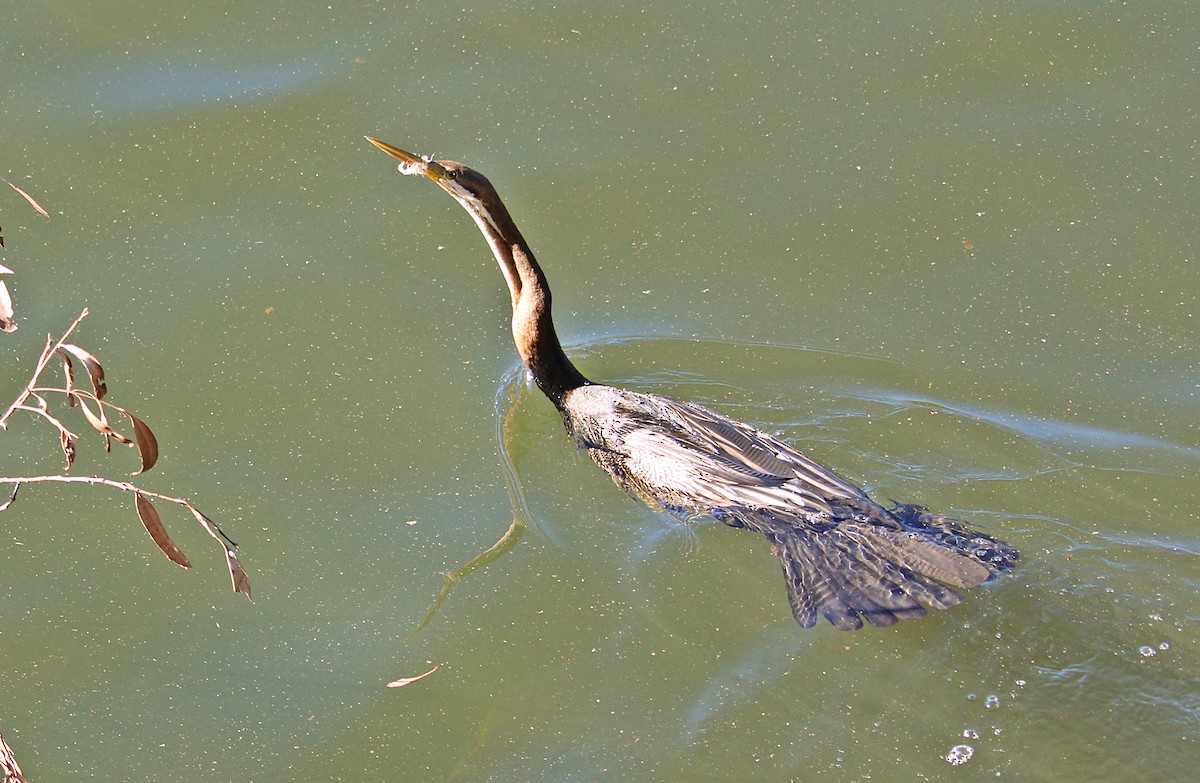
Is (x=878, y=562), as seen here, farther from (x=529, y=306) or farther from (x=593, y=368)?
(x=529, y=306)

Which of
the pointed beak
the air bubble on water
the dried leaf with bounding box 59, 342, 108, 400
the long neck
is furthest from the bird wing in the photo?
the dried leaf with bounding box 59, 342, 108, 400

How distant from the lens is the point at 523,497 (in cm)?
476

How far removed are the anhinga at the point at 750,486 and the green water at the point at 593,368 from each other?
0.11 meters

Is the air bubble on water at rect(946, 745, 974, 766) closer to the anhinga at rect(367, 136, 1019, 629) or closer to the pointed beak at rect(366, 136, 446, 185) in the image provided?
the anhinga at rect(367, 136, 1019, 629)

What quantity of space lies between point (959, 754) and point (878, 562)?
0.68 metres

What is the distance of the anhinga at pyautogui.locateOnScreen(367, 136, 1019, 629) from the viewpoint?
4320mm

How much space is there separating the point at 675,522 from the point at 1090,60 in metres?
2.96

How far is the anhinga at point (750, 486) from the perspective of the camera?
4.32 metres

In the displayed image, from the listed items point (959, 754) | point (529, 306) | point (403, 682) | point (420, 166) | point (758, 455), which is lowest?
point (403, 682)

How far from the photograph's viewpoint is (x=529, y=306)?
4.75 m

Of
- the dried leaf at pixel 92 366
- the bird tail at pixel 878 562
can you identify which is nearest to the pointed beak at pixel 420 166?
the bird tail at pixel 878 562

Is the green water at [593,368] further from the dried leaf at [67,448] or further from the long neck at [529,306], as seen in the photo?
the dried leaf at [67,448]

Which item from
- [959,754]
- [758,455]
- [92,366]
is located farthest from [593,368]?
[92,366]

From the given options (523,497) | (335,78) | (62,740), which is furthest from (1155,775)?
(335,78)
